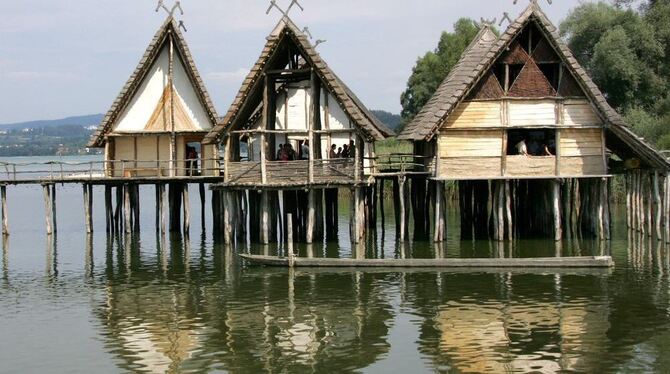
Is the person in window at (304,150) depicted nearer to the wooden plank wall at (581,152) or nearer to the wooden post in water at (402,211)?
the wooden post in water at (402,211)

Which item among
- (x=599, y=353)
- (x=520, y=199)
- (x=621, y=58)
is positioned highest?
(x=621, y=58)

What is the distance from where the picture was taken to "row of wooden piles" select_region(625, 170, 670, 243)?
104 ft

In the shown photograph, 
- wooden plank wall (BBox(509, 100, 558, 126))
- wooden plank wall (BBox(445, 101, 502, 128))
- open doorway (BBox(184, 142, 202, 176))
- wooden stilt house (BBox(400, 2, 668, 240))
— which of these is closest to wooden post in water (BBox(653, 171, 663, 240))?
wooden stilt house (BBox(400, 2, 668, 240))

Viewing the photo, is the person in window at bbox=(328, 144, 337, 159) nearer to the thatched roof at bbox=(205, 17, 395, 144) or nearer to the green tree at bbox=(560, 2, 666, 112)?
the thatched roof at bbox=(205, 17, 395, 144)

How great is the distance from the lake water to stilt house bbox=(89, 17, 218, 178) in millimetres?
5597

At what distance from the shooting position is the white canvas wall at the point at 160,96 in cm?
3572

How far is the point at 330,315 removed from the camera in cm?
2141

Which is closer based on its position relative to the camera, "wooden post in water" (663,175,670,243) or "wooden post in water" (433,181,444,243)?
"wooden post in water" (663,175,670,243)

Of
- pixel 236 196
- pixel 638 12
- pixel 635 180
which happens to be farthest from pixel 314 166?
pixel 638 12

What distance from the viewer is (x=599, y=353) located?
17.8 meters

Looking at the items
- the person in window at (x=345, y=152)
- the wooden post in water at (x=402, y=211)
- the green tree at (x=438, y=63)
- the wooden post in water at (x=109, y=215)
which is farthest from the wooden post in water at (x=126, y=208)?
the green tree at (x=438, y=63)

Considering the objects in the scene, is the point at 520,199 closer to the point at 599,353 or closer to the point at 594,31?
the point at 599,353

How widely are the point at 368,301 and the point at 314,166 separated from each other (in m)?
9.12

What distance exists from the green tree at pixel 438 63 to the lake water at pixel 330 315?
4624 cm
